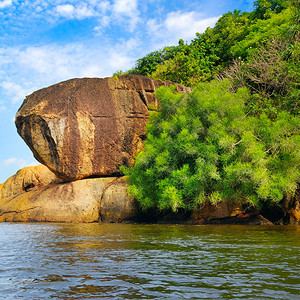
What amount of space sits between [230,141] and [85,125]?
35.7 feet

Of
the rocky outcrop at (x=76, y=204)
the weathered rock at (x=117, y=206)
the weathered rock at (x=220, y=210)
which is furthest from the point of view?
the rocky outcrop at (x=76, y=204)

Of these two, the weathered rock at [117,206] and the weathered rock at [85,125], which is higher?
the weathered rock at [85,125]

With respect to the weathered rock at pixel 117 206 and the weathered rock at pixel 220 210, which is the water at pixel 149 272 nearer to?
the weathered rock at pixel 220 210

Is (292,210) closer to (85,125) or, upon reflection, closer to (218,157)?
(218,157)

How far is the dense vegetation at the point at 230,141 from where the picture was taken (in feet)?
63.1

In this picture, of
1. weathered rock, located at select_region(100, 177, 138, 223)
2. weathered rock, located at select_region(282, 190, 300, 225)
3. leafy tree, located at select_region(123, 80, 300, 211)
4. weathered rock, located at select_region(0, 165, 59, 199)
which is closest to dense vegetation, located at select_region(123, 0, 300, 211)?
leafy tree, located at select_region(123, 80, 300, 211)

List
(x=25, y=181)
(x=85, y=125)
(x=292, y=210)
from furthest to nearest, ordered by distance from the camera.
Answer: (x=25, y=181)
(x=85, y=125)
(x=292, y=210)

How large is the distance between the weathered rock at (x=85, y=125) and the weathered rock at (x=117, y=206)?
8.39 feet

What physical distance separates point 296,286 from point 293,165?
15417 millimetres

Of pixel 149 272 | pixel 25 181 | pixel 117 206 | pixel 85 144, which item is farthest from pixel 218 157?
pixel 25 181

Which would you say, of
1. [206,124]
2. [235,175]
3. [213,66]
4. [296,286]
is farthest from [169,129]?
[213,66]

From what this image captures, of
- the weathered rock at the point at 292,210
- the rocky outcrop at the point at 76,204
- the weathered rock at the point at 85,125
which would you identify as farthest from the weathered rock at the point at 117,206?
the weathered rock at the point at 292,210

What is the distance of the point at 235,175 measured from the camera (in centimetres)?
1884

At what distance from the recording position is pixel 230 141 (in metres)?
19.4
